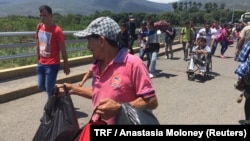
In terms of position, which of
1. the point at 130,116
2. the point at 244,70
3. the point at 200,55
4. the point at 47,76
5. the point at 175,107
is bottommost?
the point at 175,107

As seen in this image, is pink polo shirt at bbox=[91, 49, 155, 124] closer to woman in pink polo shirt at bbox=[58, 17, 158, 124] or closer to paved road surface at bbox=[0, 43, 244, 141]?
woman in pink polo shirt at bbox=[58, 17, 158, 124]

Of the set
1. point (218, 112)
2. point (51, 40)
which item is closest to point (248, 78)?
point (218, 112)

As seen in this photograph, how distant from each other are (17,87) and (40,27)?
7.42ft

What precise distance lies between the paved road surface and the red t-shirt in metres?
1.04

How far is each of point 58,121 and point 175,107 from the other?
5.08 m

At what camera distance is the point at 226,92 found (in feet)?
32.1

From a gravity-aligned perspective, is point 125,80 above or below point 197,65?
above

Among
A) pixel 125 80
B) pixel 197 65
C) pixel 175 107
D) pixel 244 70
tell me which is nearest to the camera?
pixel 125 80

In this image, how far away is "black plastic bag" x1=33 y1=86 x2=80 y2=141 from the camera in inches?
117

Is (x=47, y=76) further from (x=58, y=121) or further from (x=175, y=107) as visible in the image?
(x=58, y=121)

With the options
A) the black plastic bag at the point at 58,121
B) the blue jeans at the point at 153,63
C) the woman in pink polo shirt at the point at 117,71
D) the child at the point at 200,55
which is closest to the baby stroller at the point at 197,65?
the child at the point at 200,55

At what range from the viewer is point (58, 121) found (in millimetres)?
3082

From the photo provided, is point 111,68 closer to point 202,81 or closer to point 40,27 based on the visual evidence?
point 40,27

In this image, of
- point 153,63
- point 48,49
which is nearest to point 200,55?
point 153,63
